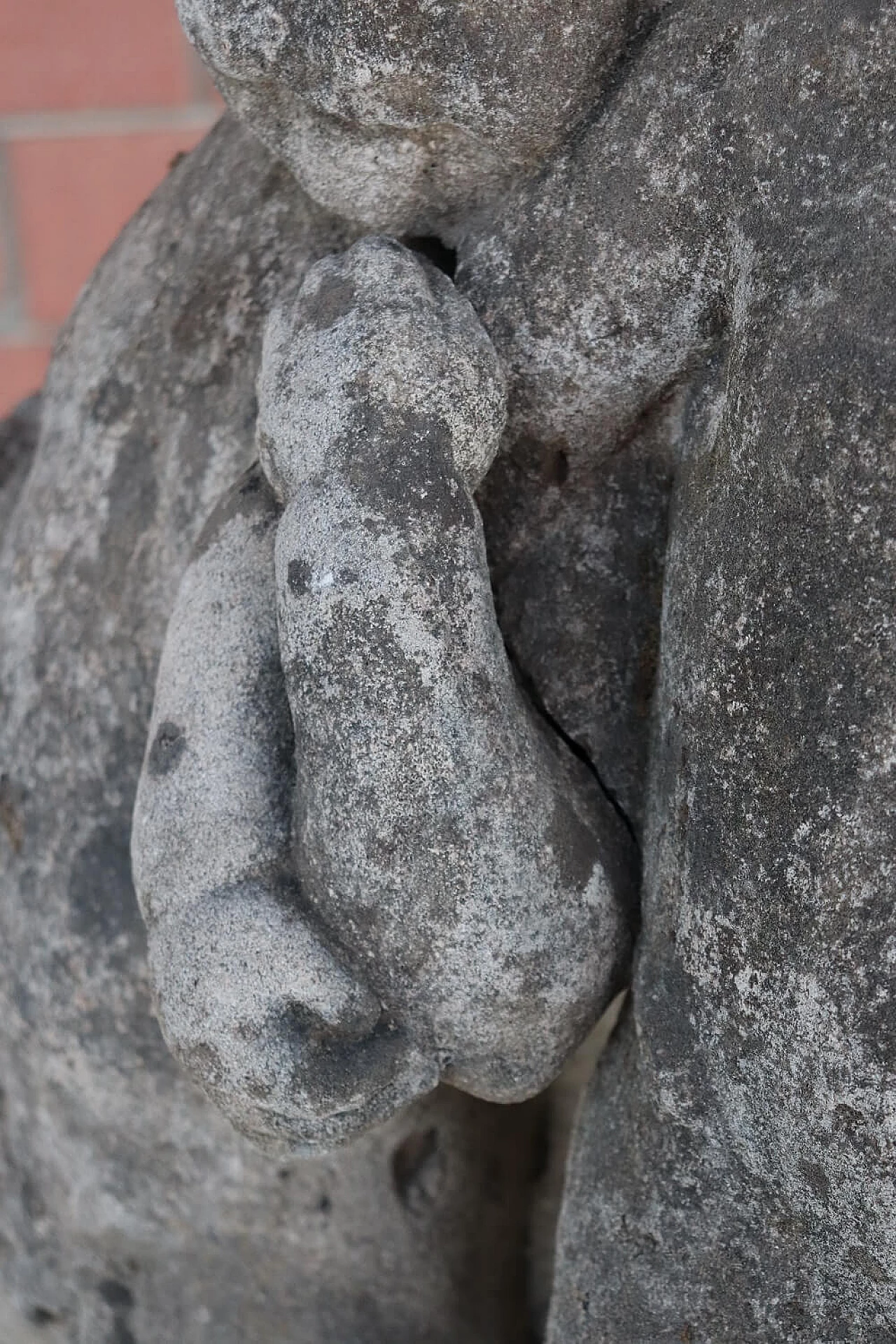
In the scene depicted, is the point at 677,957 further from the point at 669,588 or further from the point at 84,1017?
the point at 84,1017

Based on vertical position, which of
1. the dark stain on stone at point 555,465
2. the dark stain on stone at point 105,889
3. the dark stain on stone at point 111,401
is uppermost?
the dark stain on stone at point 111,401

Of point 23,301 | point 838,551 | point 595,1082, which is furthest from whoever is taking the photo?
point 23,301

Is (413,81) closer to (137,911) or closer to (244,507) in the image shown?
(244,507)

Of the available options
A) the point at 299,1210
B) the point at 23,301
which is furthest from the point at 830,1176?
the point at 23,301

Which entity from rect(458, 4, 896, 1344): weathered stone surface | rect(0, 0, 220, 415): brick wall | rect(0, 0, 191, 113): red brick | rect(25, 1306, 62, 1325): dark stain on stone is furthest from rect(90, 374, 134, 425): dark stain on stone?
rect(0, 0, 191, 113): red brick

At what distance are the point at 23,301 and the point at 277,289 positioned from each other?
1.10 m

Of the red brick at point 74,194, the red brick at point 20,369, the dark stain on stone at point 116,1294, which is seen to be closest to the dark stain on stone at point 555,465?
the dark stain on stone at point 116,1294

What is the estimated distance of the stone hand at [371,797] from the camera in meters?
0.51

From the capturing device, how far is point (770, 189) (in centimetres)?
50

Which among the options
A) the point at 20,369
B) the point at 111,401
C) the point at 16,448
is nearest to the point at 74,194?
the point at 20,369

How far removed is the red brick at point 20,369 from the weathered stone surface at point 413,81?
1.22 metres

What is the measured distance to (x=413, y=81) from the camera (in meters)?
0.54

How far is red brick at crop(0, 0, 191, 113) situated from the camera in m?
1.43

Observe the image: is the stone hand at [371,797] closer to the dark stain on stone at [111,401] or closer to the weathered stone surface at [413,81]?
the weathered stone surface at [413,81]
